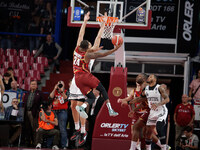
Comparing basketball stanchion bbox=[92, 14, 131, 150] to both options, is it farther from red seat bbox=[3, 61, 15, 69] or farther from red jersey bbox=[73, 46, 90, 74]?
red seat bbox=[3, 61, 15, 69]

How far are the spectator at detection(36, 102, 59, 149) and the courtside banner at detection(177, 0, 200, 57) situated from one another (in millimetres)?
7108

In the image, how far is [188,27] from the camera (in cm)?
1641

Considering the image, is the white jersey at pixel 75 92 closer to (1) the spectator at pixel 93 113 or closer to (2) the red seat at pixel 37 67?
(1) the spectator at pixel 93 113

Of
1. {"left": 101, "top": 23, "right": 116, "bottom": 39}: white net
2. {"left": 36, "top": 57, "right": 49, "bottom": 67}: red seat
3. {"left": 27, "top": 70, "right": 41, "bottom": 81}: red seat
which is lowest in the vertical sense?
{"left": 27, "top": 70, "right": 41, "bottom": 81}: red seat

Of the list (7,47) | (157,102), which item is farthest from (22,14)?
(157,102)

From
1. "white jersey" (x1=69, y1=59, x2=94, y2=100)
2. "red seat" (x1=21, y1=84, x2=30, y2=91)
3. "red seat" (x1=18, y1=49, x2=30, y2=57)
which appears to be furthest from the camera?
"red seat" (x1=18, y1=49, x2=30, y2=57)

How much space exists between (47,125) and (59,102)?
0.81m

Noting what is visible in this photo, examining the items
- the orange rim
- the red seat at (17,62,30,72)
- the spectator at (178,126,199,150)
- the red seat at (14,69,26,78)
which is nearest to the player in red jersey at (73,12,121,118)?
the orange rim

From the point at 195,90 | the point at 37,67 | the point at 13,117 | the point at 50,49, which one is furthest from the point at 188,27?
the point at 13,117

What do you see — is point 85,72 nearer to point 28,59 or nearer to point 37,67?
point 37,67

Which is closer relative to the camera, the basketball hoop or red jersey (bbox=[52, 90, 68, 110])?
the basketball hoop

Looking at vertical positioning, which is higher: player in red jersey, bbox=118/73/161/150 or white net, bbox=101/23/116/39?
white net, bbox=101/23/116/39

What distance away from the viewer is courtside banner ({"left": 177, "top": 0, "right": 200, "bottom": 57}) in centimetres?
1633

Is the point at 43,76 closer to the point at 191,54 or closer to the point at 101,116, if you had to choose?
the point at 101,116
